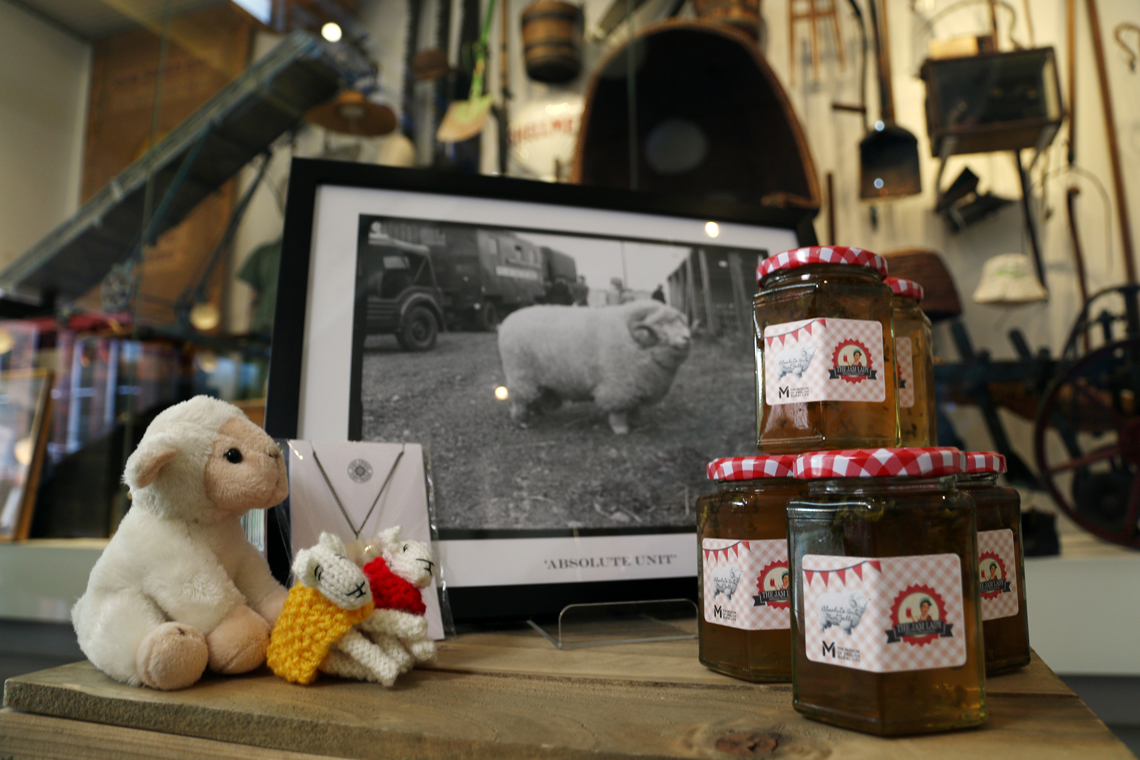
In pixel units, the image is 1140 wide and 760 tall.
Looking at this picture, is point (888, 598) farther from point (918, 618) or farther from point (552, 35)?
point (552, 35)

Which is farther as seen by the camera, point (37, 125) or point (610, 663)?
point (37, 125)

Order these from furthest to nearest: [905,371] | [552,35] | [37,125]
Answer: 1. [552,35]
2. [37,125]
3. [905,371]

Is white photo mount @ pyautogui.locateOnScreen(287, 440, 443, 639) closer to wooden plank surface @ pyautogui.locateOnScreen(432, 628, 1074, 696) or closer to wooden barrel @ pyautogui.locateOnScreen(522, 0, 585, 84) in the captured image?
wooden plank surface @ pyautogui.locateOnScreen(432, 628, 1074, 696)

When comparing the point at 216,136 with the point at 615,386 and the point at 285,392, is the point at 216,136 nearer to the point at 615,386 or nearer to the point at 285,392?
the point at 285,392

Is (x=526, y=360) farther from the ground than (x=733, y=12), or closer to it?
closer to it

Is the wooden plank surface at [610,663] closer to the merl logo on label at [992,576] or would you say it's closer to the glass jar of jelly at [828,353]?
the merl logo on label at [992,576]

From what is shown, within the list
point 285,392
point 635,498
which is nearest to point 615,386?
point 635,498

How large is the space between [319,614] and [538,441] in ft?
1.17

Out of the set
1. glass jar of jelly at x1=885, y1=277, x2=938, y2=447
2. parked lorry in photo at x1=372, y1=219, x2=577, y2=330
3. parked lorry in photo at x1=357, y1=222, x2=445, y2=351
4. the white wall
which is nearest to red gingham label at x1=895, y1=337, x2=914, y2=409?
glass jar of jelly at x1=885, y1=277, x2=938, y2=447

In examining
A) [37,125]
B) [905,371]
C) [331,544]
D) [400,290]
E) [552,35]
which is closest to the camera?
[331,544]

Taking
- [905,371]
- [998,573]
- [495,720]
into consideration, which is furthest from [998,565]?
[495,720]

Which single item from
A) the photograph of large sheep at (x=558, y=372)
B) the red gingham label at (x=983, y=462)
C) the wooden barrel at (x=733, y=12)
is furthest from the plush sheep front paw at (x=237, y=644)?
the wooden barrel at (x=733, y=12)

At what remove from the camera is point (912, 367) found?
0.66m

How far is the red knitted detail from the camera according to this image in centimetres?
54
